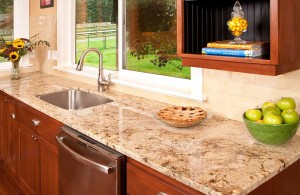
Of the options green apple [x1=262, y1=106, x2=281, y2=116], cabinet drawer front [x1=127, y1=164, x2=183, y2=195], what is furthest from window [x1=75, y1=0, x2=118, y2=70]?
green apple [x1=262, y1=106, x2=281, y2=116]

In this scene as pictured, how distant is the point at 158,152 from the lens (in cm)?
136

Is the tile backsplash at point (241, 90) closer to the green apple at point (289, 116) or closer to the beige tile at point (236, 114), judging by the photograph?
the beige tile at point (236, 114)

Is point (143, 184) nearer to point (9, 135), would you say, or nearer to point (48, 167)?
point (48, 167)

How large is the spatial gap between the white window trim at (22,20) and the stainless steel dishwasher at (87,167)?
7.00ft

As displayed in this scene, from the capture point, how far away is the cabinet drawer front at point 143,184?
125 cm

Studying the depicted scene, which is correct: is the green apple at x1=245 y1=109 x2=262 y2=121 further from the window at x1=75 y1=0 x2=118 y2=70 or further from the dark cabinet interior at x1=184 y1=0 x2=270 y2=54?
the window at x1=75 y1=0 x2=118 y2=70

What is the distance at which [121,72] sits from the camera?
2740 mm

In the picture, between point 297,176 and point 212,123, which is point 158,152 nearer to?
point 212,123

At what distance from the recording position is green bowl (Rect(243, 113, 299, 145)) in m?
1.31

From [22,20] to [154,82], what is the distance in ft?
6.98

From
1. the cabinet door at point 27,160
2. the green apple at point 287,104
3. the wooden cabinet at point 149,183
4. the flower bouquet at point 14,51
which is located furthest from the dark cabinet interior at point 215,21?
the flower bouquet at point 14,51

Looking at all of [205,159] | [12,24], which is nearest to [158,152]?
[205,159]

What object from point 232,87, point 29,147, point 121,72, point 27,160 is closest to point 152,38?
point 121,72

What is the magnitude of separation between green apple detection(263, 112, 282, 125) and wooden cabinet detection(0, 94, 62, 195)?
124 centimetres
